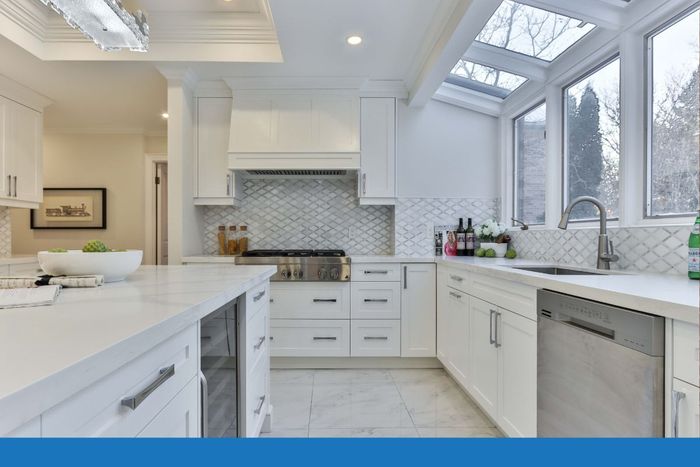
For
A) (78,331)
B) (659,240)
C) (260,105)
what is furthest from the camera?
(260,105)

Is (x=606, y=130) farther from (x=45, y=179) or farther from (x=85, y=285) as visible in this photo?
(x=45, y=179)

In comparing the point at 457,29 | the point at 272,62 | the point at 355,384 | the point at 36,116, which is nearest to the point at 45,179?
the point at 36,116

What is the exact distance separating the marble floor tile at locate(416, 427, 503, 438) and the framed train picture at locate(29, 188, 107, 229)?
414cm

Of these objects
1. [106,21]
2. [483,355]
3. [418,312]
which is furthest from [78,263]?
[418,312]

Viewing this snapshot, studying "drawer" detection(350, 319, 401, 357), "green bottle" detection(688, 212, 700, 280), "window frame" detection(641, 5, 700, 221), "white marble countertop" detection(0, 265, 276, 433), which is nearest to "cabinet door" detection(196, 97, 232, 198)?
"drawer" detection(350, 319, 401, 357)

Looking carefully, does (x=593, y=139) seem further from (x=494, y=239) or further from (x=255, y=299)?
(x=255, y=299)

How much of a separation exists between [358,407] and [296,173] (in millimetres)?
1827

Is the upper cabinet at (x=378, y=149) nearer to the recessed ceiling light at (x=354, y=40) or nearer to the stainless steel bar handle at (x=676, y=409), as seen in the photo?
the recessed ceiling light at (x=354, y=40)

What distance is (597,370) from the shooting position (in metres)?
1.07

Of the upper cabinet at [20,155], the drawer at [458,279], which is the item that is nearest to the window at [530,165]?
the drawer at [458,279]

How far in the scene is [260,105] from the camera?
2961 millimetres

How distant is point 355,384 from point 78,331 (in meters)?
2.15

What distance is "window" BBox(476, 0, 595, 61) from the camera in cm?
214

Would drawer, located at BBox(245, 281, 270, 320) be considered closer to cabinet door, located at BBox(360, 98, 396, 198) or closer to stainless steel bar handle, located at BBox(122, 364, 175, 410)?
stainless steel bar handle, located at BBox(122, 364, 175, 410)
